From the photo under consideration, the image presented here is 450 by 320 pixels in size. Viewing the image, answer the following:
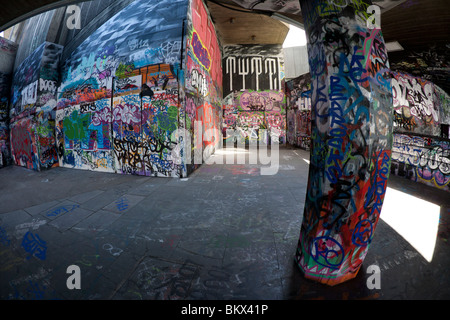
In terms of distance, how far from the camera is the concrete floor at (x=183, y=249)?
1.94 metres

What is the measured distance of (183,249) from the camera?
8.63ft

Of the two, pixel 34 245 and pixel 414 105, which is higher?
pixel 414 105

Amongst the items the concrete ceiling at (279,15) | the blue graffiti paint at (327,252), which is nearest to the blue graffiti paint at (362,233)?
the blue graffiti paint at (327,252)

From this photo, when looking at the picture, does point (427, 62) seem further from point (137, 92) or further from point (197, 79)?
point (137, 92)

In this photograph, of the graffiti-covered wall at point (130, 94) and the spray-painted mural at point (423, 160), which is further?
the graffiti-covered wall at point (130, 94)

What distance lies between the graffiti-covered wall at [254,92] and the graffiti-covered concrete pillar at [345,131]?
13.9 metres

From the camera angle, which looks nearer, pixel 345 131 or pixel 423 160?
pixel 345 131

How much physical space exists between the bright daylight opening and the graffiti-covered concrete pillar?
1.53 meters

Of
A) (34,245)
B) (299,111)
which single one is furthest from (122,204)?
(299,111)

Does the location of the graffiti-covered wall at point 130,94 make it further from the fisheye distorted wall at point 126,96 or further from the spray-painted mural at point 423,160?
the spray-painted mural at point 423,160

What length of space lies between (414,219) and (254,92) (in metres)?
14.0

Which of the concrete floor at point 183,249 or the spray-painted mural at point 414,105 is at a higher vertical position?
the spray-painted mural at point 414,105

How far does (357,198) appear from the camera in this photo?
1.82 meters

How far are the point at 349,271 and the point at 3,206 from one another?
747cm
